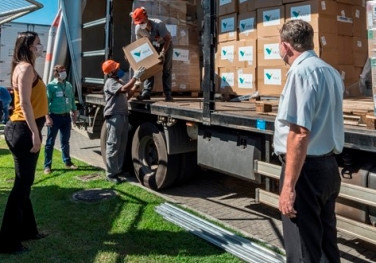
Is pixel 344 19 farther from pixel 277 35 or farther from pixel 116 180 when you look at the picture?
pixel 116 180

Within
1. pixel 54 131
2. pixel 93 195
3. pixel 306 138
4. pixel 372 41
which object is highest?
pixel 372 41

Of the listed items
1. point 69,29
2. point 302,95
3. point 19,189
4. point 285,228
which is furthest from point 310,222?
point 69,29

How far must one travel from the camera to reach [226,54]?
5723 mm

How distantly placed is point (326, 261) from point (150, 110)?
355cm

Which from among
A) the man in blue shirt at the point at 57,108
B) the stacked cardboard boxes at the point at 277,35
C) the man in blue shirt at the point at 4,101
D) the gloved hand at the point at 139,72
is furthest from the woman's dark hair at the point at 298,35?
the man in blue shirt at the point at 57,108

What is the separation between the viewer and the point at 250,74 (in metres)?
5.29

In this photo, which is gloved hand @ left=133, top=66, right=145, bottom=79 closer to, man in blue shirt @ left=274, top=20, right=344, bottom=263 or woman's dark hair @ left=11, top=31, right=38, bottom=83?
woman's dark hair @ left=11, top=31, right=38, bottom=83

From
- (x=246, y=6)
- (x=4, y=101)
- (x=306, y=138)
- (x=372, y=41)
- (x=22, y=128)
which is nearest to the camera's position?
(x=306, y=138)

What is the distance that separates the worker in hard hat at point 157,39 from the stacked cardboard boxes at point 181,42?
1.65 ft

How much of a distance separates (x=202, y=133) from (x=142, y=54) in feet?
5.67

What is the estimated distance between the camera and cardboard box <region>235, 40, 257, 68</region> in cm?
523

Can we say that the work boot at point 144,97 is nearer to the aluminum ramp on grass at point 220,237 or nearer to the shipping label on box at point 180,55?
the shipping label on box at point 180,55

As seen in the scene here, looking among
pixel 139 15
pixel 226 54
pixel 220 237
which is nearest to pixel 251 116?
pixel 220 237

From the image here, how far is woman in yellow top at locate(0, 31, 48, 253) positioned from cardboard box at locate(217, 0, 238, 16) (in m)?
2.93
